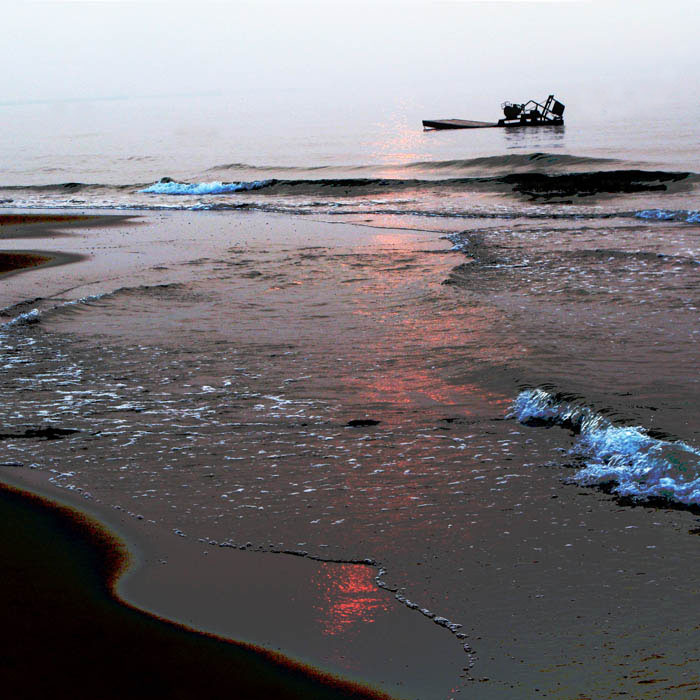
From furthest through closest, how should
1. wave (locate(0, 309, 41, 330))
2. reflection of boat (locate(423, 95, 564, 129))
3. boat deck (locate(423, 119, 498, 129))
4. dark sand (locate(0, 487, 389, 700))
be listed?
boat deck (locate(423, 119, 498, 129)) → reflection of boat (locate(423, 95, 564, 129)) → wave (locate(0, 309, 41, 330)) → dark sand (locate(0, 487, 389, 700))

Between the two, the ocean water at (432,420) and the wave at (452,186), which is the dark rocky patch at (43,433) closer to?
the ocean water at (432,420)

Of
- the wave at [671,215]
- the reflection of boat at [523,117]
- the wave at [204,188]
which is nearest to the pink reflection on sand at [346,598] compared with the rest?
the wave at [671,215]

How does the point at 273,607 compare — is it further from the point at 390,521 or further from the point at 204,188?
the point at 204,188

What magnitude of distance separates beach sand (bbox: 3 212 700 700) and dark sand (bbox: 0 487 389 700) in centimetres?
10

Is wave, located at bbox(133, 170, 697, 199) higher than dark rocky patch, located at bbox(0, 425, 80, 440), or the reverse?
wave, located at bbox(133, 170, 697, 199)

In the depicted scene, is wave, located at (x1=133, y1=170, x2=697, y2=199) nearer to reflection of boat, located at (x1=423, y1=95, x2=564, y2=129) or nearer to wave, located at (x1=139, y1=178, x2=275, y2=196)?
wave, located at (x1=139, y1=178, x2=275, y2=196)

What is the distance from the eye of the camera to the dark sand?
3033mm

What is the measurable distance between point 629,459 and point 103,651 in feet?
10.6

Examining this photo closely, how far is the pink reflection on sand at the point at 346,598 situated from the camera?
3.42 metres

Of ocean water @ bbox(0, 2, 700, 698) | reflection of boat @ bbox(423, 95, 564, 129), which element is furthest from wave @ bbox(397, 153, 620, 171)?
reflection of boat @ bbox(423, 95, 564, 129)

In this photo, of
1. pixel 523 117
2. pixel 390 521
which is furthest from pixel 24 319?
pixel 523 117

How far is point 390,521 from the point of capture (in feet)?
14.1

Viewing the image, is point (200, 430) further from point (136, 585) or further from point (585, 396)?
point (585, 396)

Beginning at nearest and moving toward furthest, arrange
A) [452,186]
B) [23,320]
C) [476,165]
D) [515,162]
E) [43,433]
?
[43,433], [23,320], [452,186], [515,162], [476,165]
